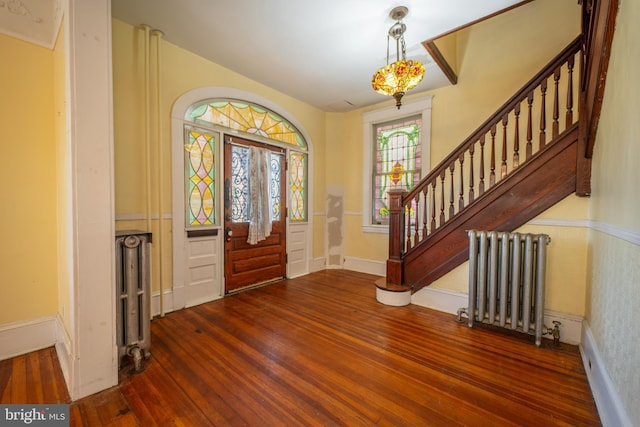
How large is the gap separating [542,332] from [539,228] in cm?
92

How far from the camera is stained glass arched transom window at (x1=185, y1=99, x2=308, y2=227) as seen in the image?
3023 mm

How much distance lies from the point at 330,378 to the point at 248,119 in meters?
3.31

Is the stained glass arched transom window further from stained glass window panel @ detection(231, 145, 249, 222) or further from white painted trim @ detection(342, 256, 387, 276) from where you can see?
white painted trim @ detection(342, 256, 387, 276)

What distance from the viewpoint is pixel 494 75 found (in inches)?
134

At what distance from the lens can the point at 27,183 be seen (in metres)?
2.05

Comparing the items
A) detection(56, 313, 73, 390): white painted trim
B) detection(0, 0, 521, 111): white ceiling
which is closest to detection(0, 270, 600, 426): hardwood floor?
detection(56, 313, 73, 390): white painted trim

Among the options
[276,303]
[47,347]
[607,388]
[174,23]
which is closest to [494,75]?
[607,388]

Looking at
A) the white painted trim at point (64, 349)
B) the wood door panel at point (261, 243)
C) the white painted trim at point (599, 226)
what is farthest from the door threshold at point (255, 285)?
the white painted trim at point (599, 226)

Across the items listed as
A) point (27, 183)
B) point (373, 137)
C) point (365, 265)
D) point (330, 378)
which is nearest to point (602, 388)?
point (330, 378)

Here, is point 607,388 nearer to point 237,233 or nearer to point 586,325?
point 586,325

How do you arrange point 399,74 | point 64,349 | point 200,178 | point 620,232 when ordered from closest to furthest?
1. point 620,232
2. point 64,349
3. point 399,74
4. point 200,178

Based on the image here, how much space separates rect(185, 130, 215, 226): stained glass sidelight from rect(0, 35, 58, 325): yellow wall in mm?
1116

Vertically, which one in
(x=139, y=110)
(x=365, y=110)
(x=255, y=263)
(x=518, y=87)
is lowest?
(x=255, y=263)

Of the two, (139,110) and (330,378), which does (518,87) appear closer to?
(330,378)
